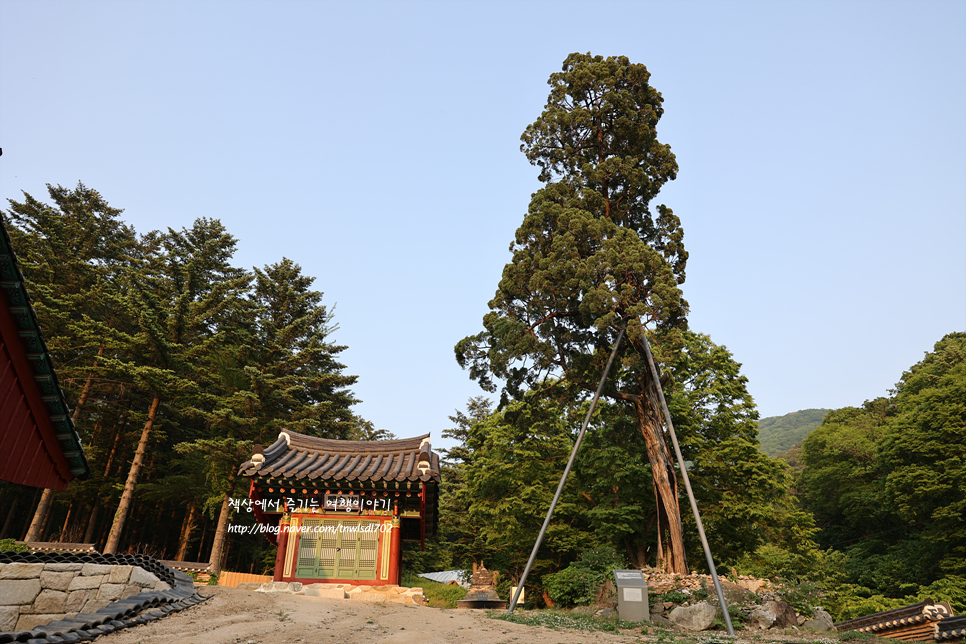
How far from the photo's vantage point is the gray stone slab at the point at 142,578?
8.84 m

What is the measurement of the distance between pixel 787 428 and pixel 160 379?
108566mm

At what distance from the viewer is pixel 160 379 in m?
22.9

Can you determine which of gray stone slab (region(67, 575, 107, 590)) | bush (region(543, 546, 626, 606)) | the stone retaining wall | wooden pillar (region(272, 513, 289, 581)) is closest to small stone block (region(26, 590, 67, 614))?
the stone retaining wall

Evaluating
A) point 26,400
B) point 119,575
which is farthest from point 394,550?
point 26,400

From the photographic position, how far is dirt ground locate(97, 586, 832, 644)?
24.0 ft

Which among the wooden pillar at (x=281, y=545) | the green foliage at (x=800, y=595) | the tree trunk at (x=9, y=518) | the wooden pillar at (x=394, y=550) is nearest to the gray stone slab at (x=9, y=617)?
the wooden pillar at (x=281, y=545)

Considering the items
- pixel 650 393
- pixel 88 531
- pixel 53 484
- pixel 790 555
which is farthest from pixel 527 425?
pixel 88 531

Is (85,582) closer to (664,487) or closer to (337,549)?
(337,549)

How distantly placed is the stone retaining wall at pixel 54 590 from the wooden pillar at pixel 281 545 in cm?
549

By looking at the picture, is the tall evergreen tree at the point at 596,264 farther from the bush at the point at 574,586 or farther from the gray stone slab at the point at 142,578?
the gray stone slab at the point at 142,578

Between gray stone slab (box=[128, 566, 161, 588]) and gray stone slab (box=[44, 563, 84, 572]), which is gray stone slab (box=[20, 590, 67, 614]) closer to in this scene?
gray stone slab (box=[44, 563, 84, 572])

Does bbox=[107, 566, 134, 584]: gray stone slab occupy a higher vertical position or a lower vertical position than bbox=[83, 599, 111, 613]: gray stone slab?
higher

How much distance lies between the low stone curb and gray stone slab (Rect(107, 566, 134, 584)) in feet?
0.31

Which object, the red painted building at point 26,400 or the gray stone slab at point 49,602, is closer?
the red painted building at point 26,400
